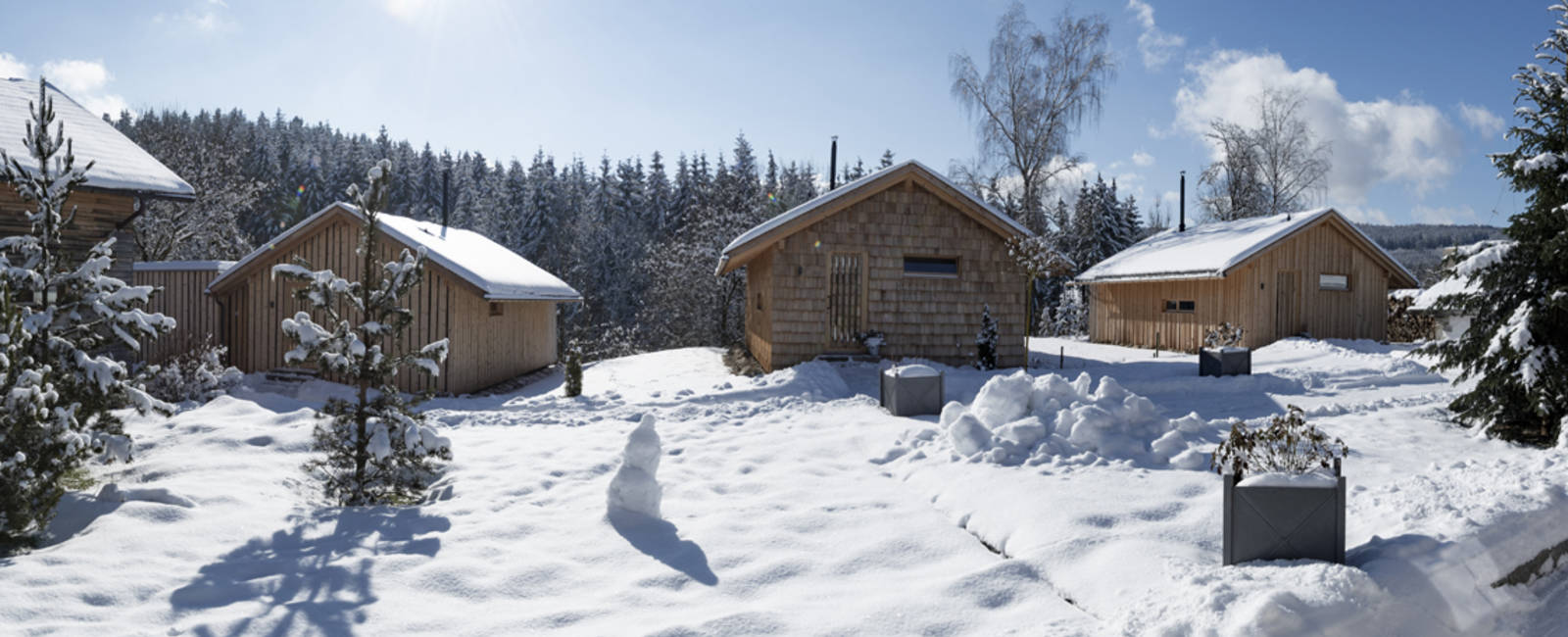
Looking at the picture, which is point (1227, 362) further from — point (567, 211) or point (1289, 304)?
point (567, 211)

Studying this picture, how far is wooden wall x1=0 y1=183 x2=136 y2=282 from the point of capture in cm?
1112

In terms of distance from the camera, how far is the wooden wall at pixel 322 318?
13.8 metres

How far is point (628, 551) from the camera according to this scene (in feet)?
17.3

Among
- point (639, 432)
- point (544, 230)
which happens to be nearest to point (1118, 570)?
point (639, 432)

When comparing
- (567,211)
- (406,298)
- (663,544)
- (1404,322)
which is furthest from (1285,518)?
(567,211)

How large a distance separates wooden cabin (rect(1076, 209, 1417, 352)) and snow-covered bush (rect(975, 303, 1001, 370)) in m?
6.86

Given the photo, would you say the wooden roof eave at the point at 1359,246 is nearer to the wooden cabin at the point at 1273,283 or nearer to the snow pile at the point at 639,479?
the wooden cabin at the point at 1273,283

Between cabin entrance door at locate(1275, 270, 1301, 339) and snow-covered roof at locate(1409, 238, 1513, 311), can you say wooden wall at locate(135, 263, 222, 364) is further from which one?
cabin entrance door at locate(1275, 270, 1301, 339)

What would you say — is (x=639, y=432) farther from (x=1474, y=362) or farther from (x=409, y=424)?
(x=1474, y=362)

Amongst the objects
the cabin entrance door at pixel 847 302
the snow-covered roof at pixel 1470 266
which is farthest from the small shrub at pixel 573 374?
the snow-covered roof at pixel 1470 266

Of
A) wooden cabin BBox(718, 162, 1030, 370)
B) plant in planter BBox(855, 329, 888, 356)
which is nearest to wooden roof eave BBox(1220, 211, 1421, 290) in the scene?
wooden cabin BBox(718, 162, 1030, 370)

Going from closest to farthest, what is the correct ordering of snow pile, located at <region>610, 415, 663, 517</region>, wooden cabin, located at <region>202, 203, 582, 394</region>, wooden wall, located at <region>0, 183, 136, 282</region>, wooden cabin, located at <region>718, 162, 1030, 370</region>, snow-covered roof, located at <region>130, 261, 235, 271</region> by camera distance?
snow pile, located at <region>610, 415, 663, 517</region> → wooden wall, located at <region>0, 183, 136, 282</region> → wooden cabin, located at <region>202, 203, 582, 394</region> → wooden cabin, located at <region>718, 162, 1030, 370</region> → snow-covered roof, located at <region>130, 261, 235, 271</region>

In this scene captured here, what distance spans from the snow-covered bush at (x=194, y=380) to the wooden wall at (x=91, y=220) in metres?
1.77

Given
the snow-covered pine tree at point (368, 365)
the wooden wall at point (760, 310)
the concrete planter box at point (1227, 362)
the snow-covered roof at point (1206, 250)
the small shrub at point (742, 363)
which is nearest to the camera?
the snow-covered pine tree at point (368, 365)
